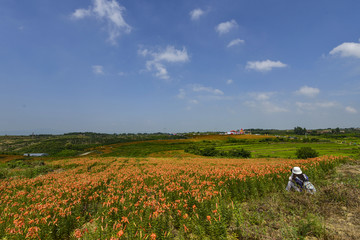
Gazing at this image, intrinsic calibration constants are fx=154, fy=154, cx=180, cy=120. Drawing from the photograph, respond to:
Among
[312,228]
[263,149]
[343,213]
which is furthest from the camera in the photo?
[263,149]

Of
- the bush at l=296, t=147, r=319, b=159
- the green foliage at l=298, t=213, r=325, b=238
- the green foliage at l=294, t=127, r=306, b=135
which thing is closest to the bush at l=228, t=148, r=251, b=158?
the bush at l=296, t=147, r=319, b=159

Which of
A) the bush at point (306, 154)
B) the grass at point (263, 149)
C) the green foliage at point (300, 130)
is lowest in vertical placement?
the grass at point (263, 149)

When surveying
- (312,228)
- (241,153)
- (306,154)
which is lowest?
(241,153)

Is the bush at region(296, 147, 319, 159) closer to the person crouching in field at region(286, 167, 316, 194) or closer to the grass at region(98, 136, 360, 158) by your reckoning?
the grass at region(98, 136, 360, 158)

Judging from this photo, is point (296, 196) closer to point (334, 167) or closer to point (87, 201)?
point (334, 167)

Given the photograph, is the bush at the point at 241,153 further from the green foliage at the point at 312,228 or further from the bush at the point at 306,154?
the green foliage at the point at 312,228

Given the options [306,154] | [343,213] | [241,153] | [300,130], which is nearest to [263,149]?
[241,153]

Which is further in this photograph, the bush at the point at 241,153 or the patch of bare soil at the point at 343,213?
the bush at the point at 241,153

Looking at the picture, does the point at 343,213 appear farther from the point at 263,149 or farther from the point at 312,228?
the point at 263,149

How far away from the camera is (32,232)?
3.85 m

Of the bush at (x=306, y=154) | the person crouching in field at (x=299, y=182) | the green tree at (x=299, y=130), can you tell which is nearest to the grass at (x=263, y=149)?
the bush at (x=306, y=154)

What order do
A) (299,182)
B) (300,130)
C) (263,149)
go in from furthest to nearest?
(300,130) < (263,149) < (299,182)

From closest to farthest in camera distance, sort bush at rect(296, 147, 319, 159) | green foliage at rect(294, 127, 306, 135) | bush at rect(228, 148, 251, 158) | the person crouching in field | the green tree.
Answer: the person crouching in field, bush at rect(296, 147, 319, 159), bush at rect(228, 148, 251, 158), the green tree, green foliage at rect(294, 127, 306, 135)

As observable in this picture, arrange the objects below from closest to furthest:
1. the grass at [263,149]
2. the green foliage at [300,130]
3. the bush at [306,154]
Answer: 1. the bush at [306,154]
2. the grass at [263,149]
3. the green foliage at [300,130]
